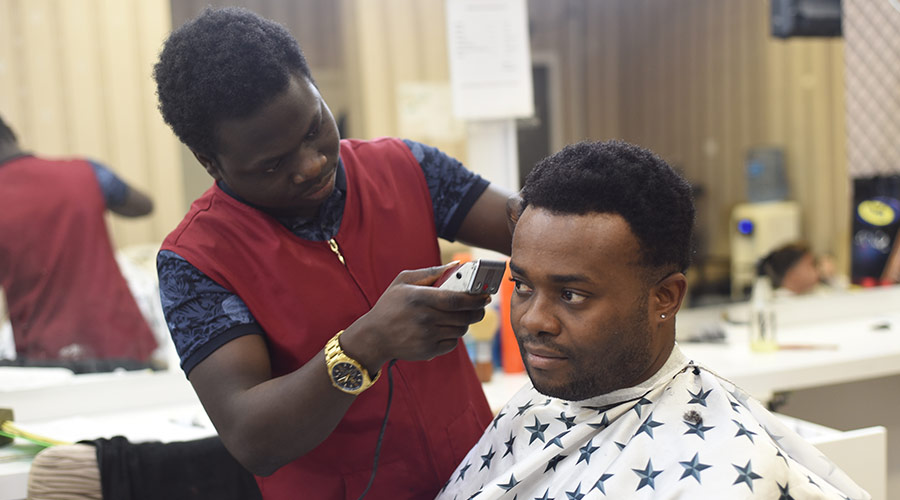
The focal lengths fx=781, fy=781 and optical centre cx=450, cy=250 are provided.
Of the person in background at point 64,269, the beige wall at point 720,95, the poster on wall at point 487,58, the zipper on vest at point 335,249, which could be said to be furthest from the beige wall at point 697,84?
the zipper on vest at point 335,249

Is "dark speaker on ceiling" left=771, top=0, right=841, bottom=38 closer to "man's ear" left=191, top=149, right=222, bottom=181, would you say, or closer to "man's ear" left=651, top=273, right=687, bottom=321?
"man's ear" left=651, top=273, right=687, bottom=321

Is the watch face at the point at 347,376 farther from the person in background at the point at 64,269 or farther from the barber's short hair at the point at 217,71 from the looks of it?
the person in background at the point at 64,269

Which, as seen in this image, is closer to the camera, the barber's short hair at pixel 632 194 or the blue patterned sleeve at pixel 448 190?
the barber's short hair at pixel 632 194

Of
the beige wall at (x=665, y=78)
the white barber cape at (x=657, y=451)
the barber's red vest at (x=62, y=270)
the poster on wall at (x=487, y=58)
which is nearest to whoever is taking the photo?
the white barber cape at (x=657, y=451)

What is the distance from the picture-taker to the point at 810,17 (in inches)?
106

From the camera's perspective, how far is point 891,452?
261 cm

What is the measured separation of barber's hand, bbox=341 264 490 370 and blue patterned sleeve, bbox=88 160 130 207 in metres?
1.62

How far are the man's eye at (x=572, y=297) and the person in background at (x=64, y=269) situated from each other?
164 centimetres

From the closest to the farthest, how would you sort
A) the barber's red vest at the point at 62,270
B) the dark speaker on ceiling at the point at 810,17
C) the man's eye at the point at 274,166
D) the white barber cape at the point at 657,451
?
the white barber cape at the point at 657,451 → the man's eye at the point at 274,166 → the barber's red vest at the point at 62,270 → the dark speaker on ceiling at the point at 810,17

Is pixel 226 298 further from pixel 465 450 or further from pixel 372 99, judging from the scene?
pixel 372 99

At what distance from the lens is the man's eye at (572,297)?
Answer: 3.20 ft

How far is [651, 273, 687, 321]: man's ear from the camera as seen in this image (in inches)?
39.4

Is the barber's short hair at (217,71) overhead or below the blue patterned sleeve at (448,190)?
overhead

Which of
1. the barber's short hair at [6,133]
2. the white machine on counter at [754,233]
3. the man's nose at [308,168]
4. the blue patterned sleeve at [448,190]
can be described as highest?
the barber's short hair at [6,133]
